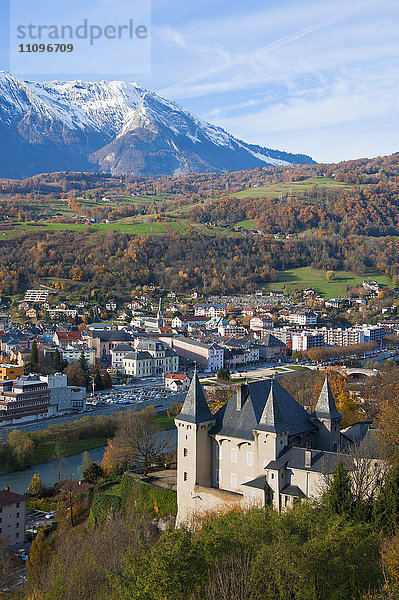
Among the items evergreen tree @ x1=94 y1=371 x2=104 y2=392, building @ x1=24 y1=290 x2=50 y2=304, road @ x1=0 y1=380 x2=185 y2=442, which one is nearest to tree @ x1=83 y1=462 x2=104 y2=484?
road @ x1=0 y1=380 x2=185 y2=442

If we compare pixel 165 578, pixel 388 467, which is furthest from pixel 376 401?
pixel 165 578

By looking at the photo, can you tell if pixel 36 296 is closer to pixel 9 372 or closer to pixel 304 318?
pixel 304 318

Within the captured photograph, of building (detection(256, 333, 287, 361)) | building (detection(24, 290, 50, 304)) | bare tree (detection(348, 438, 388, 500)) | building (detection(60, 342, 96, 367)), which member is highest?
bare tree (detection(348, 438, 388, 500))

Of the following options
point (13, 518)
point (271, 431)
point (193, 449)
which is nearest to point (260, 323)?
point (13, 518)

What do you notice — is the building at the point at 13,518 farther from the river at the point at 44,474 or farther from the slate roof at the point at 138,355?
the slate roof at the point at 138,355

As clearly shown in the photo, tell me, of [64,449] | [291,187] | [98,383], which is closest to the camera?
[64,449]

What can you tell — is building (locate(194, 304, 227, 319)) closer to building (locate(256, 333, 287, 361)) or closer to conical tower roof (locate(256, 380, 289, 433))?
building (locate(256, 333, 287, 361))

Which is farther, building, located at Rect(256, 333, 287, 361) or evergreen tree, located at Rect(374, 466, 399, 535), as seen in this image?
building, located at Rect(256, 333, 287, 361)
